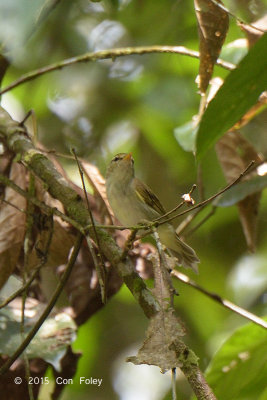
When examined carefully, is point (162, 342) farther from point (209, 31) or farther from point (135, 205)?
point (135, 205)

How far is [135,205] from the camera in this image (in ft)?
9.20

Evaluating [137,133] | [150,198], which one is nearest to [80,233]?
[150,198]

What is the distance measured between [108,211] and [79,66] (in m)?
2.52

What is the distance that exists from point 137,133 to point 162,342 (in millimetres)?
3082

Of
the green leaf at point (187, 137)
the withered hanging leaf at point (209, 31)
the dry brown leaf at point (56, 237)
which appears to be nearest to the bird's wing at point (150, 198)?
the green leaf at point (187, 137)

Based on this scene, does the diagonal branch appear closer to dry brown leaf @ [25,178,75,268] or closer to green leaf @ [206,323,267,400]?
dry brown leaf @ [25,178,75,268]

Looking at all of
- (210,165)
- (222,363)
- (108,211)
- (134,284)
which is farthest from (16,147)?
(210,165)

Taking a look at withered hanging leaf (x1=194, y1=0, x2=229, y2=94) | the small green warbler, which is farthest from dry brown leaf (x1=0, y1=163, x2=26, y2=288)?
withered hanging leaf (x1=194, y1=0, x2=229, y2=94)

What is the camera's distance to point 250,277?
4.05 meters

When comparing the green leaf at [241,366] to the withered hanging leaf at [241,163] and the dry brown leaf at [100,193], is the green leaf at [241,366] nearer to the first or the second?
the withered hanging leaf at [241,163]

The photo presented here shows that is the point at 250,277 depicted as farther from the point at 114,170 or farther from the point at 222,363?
the point at 222,363

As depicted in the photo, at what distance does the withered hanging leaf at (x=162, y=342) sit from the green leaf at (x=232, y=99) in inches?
16.7

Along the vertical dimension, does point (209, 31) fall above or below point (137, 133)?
below

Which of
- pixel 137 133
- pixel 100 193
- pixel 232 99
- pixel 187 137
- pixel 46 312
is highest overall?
pixel 137 133
